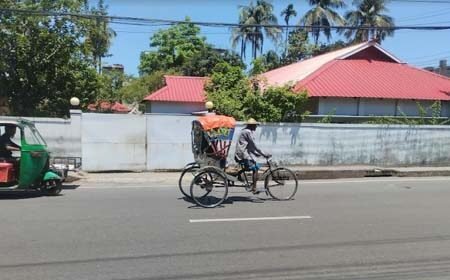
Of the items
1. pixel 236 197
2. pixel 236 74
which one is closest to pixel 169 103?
pixel 236 74

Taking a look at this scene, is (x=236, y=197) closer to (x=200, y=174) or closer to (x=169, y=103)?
(x=200, y=174)

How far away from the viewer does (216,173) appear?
11164 mm

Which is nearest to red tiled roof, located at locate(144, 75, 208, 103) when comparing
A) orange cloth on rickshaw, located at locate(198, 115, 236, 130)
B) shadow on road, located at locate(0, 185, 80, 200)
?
shadow on road, located at locate(0, 185, 80, 200)

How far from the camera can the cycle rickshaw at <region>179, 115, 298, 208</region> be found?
1119 cm

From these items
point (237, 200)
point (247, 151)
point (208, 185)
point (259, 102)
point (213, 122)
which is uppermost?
point (259, 102)

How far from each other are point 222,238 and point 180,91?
3168 centimetres

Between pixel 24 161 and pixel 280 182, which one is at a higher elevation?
pixel 24 161

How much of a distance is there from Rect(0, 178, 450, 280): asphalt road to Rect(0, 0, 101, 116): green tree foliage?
14.9 meters

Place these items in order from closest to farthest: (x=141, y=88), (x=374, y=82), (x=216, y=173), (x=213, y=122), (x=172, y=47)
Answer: (x=216, y=173) < (x=213, y=122) < (x=374, y=82) < (x=141, y=88) < (x=172, y=47)

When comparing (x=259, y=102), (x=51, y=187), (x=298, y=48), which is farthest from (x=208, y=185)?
(x=298, y=48)

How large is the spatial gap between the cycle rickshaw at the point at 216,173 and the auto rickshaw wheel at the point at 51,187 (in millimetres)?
2752

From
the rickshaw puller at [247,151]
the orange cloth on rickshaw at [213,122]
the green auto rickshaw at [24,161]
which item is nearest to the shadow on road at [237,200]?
the rickshaw puller at [247,151]

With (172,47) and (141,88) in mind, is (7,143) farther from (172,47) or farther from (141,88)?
(172,47)

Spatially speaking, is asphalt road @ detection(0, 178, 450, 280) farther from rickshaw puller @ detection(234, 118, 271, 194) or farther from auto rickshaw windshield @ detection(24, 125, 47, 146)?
auto rickshaw windshield @ detection(24, 125, 47, 146)
